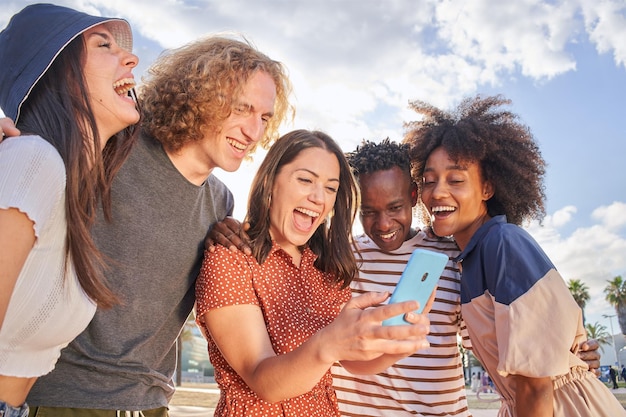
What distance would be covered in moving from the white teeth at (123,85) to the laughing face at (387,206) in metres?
2.33

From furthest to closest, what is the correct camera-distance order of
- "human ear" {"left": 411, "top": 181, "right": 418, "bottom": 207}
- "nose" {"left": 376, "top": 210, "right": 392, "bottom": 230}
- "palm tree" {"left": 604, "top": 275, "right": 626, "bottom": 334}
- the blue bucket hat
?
"palm tree" {"left": 604, "top": 275, "right": 626, "bottom": 334} → "human ear" {"left": 411, "top": 181, "right": 418, "bottom": 207} → "nose" {"left": 376, "top": 210, "right": 392, "bottom": 230} → the blue bucket hat

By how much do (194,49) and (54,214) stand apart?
230 cm

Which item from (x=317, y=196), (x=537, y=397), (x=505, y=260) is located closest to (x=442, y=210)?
(x=505, y=260)

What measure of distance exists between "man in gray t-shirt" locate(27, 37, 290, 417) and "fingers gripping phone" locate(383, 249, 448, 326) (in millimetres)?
1639

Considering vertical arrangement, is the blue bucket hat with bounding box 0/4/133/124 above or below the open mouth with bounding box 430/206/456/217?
above

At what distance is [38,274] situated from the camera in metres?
2.20

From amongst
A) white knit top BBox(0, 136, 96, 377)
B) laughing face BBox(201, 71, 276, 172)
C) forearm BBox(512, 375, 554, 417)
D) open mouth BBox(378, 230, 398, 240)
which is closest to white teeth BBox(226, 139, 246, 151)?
laughing face BBox(201, 71, 276, 172)

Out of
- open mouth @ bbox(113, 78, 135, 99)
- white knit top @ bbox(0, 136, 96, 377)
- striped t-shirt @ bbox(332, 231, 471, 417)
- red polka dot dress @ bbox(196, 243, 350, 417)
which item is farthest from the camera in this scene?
striped t-shirt @ bbox(332, 231, 471, 417)

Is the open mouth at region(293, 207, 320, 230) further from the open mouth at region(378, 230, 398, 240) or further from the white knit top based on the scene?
the white knit top

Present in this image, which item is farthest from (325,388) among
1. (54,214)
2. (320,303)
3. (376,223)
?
(54,214)

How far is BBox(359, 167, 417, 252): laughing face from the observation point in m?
4.79

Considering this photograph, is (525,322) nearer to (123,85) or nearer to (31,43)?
(123,85)

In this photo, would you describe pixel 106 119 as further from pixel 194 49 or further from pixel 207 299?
pixel 194 49

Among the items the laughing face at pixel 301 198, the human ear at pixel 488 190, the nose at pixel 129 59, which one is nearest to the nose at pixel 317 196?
the laughing face at pixel 301 198
